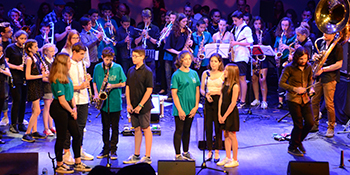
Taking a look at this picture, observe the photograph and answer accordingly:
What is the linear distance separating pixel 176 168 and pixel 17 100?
147 inches

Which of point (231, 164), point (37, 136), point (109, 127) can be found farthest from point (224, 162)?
point (37, 136)

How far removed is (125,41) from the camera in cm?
930

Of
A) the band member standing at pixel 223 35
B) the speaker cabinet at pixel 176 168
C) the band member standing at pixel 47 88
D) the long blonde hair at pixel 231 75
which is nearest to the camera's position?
the speaker cabinet at pixel 176 168

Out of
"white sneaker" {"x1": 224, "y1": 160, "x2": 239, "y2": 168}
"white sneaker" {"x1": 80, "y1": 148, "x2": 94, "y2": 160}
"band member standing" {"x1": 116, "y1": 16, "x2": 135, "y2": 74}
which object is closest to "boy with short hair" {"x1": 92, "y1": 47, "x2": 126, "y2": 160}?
"white sneaker" {"x1": 80, "y1": 148, "x2": 94, "y2": 160}

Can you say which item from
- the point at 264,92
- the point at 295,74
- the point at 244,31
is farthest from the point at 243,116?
the point at 295,74

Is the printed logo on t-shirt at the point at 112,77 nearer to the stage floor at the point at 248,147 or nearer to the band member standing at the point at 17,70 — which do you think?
the stage floor at the point at 248,147

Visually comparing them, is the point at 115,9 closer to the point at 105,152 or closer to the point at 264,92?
the point at 264,92

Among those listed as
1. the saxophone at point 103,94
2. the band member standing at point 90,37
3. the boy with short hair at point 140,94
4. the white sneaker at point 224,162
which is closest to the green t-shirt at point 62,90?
the saxophone at point 103,94

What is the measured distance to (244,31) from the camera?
28.6 feet

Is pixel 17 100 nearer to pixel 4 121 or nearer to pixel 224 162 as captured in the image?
pixel 4 121

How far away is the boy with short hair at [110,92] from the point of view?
216 inches

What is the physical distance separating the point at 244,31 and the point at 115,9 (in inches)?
169

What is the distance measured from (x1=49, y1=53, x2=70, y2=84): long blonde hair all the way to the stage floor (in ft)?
4.19

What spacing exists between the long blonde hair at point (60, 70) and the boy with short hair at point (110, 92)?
0.78 m
